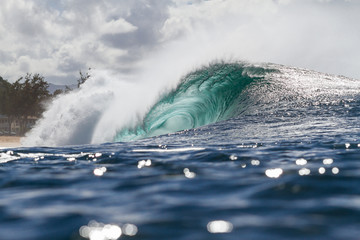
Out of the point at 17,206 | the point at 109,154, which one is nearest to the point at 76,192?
the point at 17,206

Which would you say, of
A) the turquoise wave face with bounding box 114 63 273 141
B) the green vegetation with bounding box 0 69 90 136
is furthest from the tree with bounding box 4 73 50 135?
the turquoise wave face with bounding box 114 63 273 141

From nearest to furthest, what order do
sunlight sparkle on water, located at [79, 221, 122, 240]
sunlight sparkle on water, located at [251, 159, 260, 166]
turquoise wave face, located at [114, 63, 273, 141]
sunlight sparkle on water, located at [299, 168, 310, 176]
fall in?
A: sunlight sparkle on water, located at [79, 221, 122, 240]
sunlight sparkle on water, located at [299, 168, 310, 176]
sunlight sparkle on water, located at [251, 159, 260, 166]
turquoise wave face, located at [114, 63, 273, 141]

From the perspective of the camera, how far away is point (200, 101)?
16.8 meters

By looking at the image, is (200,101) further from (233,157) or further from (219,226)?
(219,226)

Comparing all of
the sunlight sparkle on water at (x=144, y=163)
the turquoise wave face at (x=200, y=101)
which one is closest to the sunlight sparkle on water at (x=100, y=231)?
the sunlight sparkle on water at (x=144, y=163)

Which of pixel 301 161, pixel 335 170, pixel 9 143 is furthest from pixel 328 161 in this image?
pixel 9 143

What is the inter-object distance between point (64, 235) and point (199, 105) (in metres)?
14.3

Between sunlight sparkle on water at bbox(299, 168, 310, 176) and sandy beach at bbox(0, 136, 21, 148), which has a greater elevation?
sandy beach at bbox(0, 136, 21, 148)

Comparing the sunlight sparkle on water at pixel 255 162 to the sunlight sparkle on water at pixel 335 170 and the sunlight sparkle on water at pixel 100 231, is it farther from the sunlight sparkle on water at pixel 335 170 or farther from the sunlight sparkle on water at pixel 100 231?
the sunlight sparkle on water at pixel 100 231

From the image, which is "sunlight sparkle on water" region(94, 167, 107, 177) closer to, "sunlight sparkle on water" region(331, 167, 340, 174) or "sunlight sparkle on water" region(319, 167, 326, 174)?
"sunlight sparkle on water" region(319, 167, 326, 174)

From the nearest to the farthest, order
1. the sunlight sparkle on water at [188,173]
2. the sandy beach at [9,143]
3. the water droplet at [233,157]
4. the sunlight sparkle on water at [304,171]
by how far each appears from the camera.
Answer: the sunlight sparkle on water at [304,171]
the sunlight sparkle on water at [188,173]
the water droplet at [233,157]
the sandy beach at [9,143]

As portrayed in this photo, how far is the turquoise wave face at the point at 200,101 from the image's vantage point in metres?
15.5

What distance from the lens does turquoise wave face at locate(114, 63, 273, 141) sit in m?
15.5

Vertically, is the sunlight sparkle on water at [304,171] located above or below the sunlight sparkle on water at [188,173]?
below
